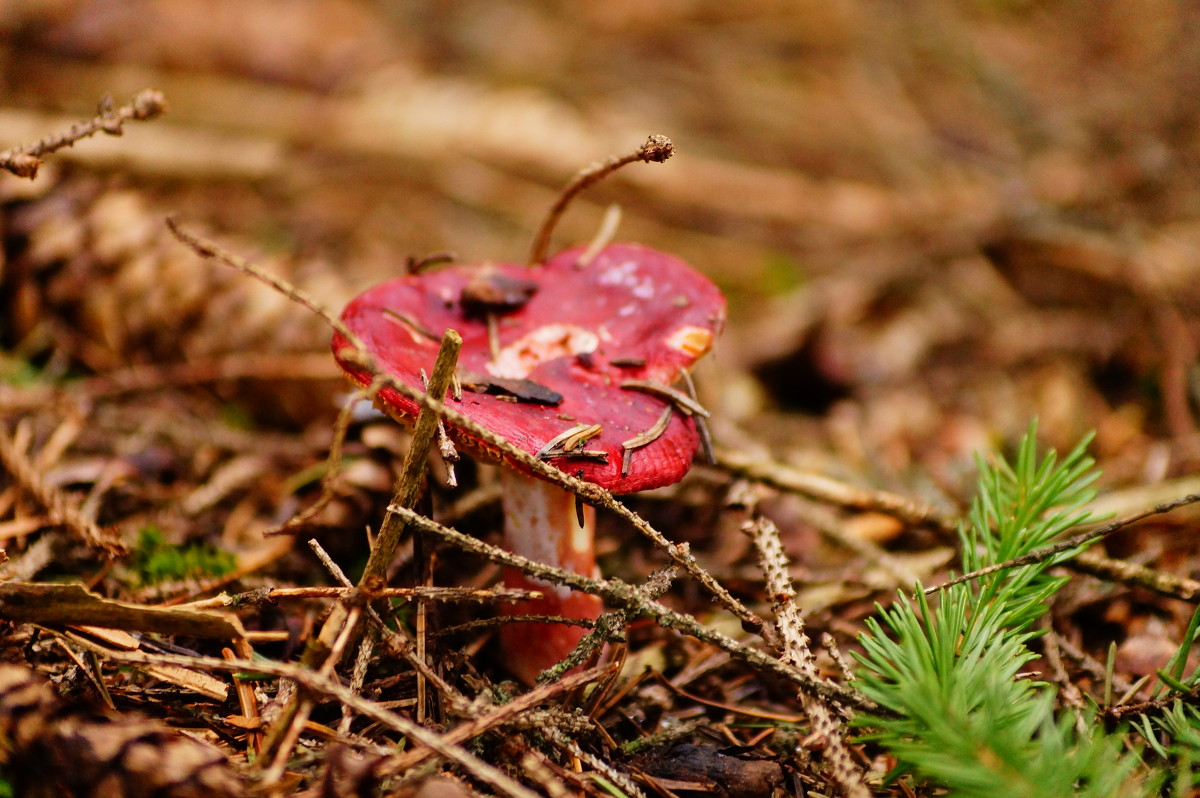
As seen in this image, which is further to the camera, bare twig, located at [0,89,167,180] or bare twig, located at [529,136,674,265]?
bare twig, located at [529,136,674,265]

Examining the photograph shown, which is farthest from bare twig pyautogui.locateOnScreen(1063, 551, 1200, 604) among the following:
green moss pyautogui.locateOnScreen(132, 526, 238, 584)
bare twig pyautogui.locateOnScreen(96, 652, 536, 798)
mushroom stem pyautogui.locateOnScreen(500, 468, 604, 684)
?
green moss pyautogui.locateOnScreen(132, 526, 238, 584)

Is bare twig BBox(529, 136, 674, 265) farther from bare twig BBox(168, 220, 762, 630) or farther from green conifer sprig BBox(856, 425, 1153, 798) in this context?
green conifer sprig BBox(856, 425, 1153, 798)

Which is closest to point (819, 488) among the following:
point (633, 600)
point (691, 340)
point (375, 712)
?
point (691, 340)

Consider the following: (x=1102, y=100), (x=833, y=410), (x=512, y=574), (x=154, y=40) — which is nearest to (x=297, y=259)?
(x=512, y=574)

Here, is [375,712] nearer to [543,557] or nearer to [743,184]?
[543,557]

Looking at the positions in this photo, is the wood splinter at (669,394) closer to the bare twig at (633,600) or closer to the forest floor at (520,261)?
the forest floor at (520,261)

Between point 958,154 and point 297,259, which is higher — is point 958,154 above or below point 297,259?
above

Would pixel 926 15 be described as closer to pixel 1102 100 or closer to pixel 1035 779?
pixel 1102 100
